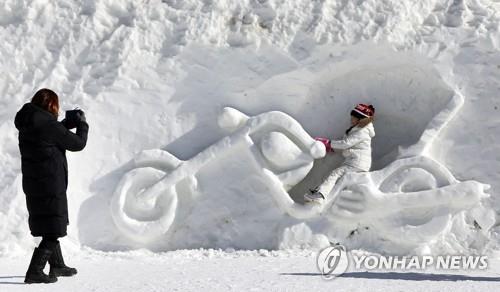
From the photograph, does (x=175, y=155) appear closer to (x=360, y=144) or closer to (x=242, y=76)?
(x=242, y=76)

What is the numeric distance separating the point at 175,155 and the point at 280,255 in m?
1.27

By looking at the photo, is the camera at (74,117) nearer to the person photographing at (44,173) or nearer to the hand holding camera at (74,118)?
the hand holding camera at (74,118)

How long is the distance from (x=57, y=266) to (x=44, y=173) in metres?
0.63

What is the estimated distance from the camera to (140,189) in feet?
19.8

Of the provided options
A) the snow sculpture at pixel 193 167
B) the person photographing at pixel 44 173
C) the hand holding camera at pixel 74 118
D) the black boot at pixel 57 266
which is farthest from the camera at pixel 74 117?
the snow sculpture at pixel 193 167

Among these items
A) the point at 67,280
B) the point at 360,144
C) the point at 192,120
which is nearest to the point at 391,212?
the point at 360,144

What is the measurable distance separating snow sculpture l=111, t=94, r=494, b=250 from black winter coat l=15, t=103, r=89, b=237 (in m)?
1.28

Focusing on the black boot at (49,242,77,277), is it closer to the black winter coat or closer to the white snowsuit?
the black winter coat

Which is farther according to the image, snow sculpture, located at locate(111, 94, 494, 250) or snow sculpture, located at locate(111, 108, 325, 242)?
snow sculpture, located at locate(111, 108, 325, 242)

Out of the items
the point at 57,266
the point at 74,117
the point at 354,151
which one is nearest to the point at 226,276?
the point at 57,266

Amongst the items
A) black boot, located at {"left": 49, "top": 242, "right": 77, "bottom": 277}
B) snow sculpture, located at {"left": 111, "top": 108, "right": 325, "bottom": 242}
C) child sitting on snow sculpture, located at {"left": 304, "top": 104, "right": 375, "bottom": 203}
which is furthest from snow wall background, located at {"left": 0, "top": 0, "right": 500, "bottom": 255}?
black boot, located at {"left": 49, "top": 242, "right": 77, "bottom": 277}

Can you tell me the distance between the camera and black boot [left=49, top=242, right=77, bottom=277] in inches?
187

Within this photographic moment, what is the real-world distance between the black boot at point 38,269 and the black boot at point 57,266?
11 cm

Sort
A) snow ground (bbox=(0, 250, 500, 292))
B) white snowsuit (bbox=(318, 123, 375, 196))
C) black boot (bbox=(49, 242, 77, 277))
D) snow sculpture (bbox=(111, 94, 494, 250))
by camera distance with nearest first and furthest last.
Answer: snow ground (bbox=(0, 250, 500, 292)) → black boot (bbox=(49, 242, 77, 277)) → snow sculpture (bbox=(111, 94, 494, 250)) → white snowsuit (bbox=(318, 123, 375, 196))
